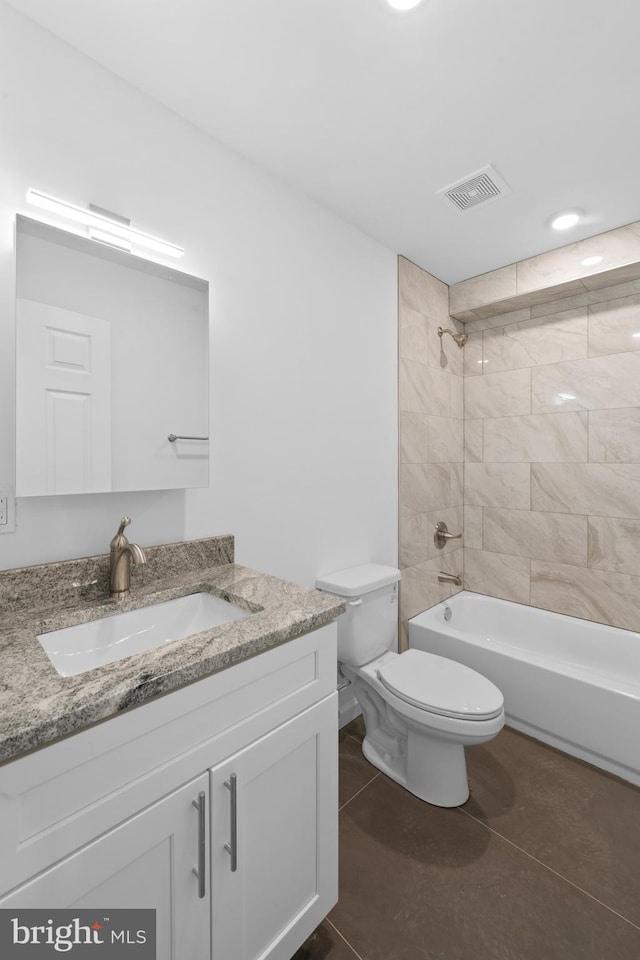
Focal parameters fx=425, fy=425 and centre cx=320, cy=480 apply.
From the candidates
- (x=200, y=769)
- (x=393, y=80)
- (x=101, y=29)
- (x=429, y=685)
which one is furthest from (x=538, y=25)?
A: (x=429, y=685)

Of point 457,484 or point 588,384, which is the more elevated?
point 588,384

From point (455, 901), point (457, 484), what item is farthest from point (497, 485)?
point (455, 901)

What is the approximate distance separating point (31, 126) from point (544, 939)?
8.68 feet

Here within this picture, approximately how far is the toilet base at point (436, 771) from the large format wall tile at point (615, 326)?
2196 mm

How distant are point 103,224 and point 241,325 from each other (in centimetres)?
54

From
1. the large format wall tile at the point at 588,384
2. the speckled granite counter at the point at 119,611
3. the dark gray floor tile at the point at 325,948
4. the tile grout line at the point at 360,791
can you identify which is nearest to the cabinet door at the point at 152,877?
the speckled granite counter at the point at 119,611

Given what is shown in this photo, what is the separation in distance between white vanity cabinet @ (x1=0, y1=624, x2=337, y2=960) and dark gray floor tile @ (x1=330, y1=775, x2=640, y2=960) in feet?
0.87

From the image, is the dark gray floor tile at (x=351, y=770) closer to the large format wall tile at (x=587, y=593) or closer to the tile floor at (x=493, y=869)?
the tile floor at (x=493, y=869)

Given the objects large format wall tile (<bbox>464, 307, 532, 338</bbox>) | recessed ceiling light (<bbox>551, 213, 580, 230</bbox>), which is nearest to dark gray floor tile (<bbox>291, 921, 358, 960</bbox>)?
recessed ceiling light (<bbox>551, 213, 580, 230</bbox>)

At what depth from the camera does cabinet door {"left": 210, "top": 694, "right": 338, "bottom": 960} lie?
878mm

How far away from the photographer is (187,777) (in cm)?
82

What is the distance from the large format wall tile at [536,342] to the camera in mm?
2492

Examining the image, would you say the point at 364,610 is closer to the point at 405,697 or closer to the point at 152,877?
the point at 405,697

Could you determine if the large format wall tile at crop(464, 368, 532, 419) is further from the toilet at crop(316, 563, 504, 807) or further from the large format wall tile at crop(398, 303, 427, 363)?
the toilet at crop(316, 563, 504, 807)
